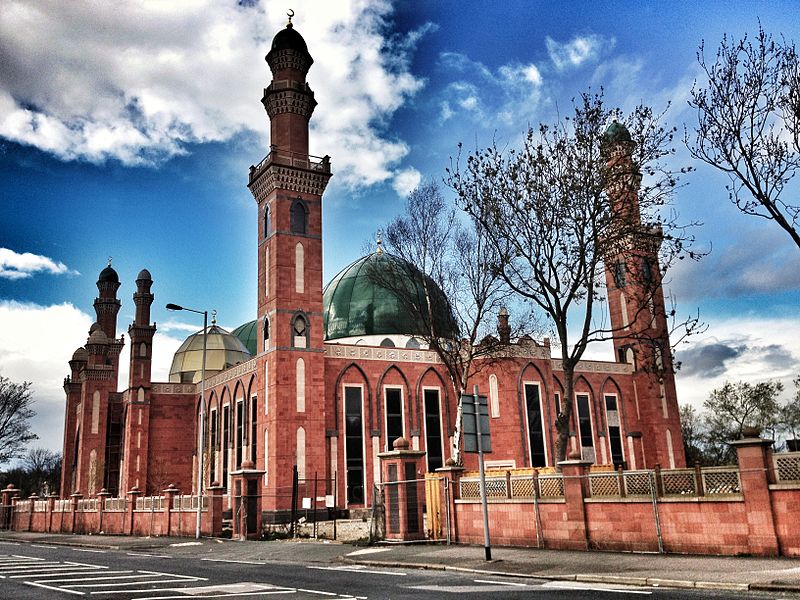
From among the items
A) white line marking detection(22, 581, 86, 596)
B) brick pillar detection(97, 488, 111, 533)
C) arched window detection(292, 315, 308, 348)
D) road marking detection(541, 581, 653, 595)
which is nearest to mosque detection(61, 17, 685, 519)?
arched window detection(292, 315, 308, 348)

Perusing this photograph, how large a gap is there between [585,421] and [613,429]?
7.61 ft

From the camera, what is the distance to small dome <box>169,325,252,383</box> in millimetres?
55312

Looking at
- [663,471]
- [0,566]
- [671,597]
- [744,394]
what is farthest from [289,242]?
[744,394]

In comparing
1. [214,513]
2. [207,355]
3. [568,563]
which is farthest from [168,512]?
[207,355]

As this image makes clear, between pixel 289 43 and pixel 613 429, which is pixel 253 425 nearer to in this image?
pixel 289 43

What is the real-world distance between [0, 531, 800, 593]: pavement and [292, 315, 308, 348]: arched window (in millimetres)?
16241

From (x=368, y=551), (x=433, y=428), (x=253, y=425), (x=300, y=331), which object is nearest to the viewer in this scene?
(x=368, y=551)

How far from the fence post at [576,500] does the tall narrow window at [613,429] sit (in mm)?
33743

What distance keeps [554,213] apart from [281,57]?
24.4m

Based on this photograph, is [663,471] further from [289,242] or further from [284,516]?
[289,242]

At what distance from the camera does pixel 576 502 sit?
640 inches

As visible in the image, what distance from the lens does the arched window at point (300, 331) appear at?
37312 millimetres

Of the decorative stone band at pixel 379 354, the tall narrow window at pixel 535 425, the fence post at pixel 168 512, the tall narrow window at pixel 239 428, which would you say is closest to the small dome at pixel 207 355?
the tall narrow window at pixel 239 428

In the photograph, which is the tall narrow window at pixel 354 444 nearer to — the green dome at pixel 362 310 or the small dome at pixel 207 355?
the green dome at pixel 362 310
